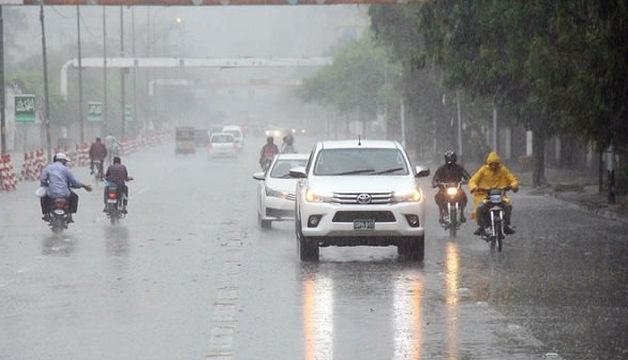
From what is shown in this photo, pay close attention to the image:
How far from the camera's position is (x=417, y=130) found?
75125mm

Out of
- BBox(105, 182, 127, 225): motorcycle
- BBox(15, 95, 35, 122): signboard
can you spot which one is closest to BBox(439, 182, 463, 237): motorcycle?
BBox(105, 182, 127, 225): motorcycle

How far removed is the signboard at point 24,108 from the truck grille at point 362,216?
3689 centimetres

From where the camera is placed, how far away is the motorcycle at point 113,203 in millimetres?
30688

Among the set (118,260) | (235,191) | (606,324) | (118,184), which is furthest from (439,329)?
(235,191)

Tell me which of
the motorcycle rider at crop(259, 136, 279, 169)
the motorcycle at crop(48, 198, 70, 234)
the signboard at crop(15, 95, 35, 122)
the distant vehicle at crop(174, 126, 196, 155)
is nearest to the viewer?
the motorcycle at crop(48, 198, 70, 234)

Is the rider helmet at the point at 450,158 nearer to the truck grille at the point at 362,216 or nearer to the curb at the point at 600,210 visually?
the curb at the point at 600,210

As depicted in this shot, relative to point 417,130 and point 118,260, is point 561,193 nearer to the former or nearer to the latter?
point 118,260

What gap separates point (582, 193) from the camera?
134 feet

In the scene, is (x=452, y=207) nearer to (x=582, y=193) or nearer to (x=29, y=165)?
(x=582, y=193)

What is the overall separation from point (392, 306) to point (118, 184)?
16270 millimetres

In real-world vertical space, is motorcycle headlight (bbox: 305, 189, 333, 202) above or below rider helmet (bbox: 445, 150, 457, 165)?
below

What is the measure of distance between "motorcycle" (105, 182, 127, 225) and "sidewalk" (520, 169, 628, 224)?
10.2m

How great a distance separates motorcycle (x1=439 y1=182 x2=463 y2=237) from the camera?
87.8 ft

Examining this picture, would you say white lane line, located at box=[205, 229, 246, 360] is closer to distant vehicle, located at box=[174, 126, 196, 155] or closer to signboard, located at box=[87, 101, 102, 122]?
signboard, located at box=[87, 101, 102, 122]
